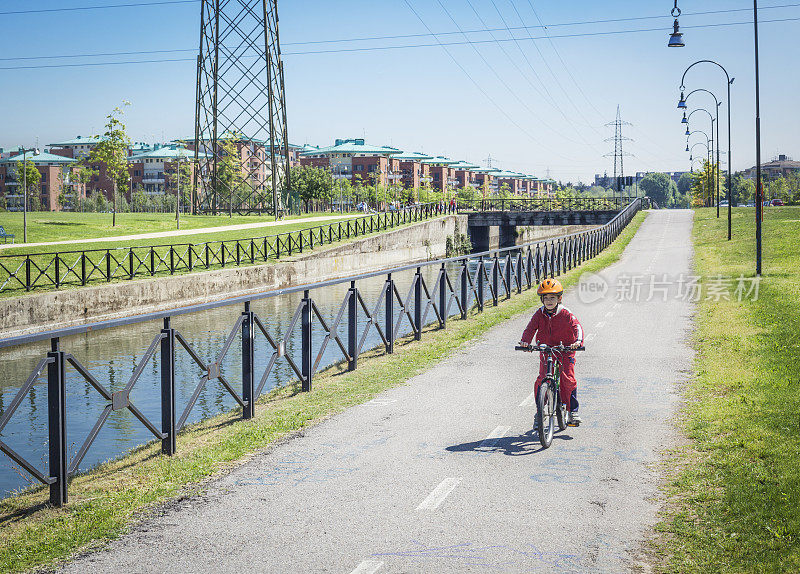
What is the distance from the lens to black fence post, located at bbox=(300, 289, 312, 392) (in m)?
10.4

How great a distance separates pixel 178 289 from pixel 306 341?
20230mm

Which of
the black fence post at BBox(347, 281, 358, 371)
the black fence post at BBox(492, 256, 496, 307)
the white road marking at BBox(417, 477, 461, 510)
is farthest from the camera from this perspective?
the black fence post at BBox(492, 256, 496, 307)

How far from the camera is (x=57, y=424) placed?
20.9 feet

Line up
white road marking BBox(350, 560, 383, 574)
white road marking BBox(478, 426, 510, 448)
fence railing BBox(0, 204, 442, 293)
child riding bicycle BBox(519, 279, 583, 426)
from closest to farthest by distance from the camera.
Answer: white road marking BBox(350, 560, 383, 574) → white road marking BBox(478, 426, 510, 448) → child riding bicycle BBox(519, 279, 583, 426) → fence railing BBox(0, 204, 442, 293)

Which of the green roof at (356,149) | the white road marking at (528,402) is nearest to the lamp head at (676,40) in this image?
Answer: the white road marking at (528,402)

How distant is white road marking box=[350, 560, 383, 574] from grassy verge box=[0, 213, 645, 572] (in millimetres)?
1817

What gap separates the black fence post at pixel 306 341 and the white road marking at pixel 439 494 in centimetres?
400

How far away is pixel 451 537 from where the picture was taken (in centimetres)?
561

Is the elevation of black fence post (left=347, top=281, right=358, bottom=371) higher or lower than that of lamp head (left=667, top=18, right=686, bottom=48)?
lower

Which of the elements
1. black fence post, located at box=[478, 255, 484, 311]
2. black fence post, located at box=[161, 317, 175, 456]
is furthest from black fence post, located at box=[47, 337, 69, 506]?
black fence post, located at box=[478, 255, 484, 311]

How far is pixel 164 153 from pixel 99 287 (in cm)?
12850

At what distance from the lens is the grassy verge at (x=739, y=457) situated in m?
5.30

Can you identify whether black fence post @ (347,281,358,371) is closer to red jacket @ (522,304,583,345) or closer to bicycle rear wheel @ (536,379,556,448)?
red jacket @ (522,304,583,345)

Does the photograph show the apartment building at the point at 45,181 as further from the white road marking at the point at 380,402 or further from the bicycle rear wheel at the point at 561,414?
the bicycle rear wheel at the point at 561,414
